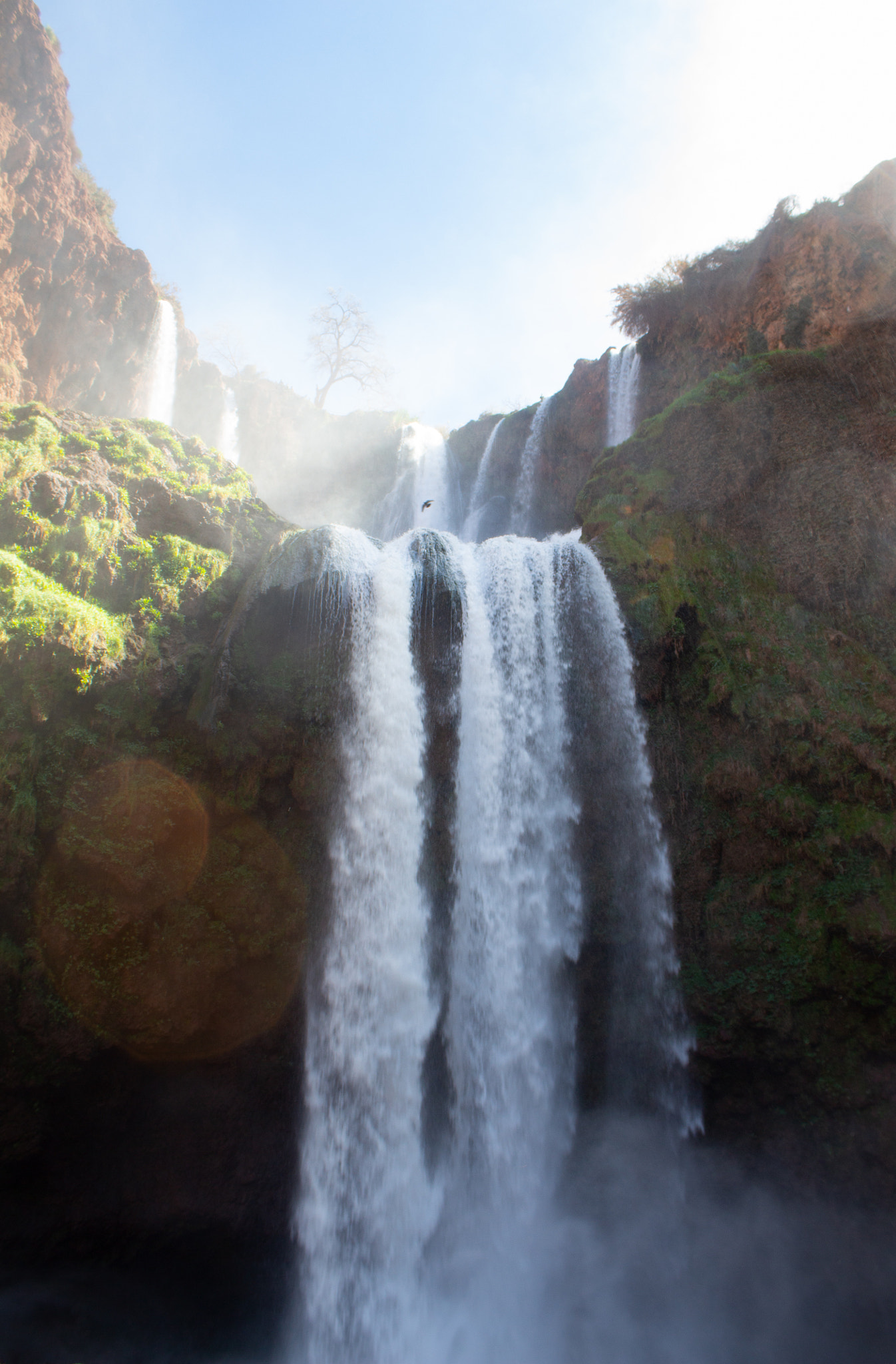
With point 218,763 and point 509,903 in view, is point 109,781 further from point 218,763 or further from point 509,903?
point 509,903

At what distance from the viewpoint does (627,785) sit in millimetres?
8289

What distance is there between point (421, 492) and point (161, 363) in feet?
31.9

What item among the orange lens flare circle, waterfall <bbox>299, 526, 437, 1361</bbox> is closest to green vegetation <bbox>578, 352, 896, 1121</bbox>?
waterfall <bbox>299, 526, 437, 1361</bbox>

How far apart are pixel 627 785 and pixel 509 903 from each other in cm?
234

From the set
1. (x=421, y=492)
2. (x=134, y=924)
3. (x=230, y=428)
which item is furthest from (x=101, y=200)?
(x=134, y=924)

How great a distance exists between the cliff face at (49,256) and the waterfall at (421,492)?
9.18 m

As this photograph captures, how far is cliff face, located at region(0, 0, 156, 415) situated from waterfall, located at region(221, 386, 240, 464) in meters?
5.71

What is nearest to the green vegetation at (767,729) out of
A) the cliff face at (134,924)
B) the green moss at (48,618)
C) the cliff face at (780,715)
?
the cliff face at (780,715)

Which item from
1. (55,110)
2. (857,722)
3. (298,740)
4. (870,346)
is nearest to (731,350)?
(870,346)

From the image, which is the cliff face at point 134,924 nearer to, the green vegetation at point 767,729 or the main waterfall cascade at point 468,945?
the main waterfall cascade at point 468,945

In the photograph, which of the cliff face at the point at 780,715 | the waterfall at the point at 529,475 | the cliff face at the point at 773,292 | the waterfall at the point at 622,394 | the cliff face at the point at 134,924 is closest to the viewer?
the cliff face at the point at 134,924

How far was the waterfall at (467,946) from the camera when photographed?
6.32m

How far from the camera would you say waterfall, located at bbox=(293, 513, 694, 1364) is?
6.32 metres

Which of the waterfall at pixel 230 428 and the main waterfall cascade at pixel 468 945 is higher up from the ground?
the waterfall at pixel 230 428
